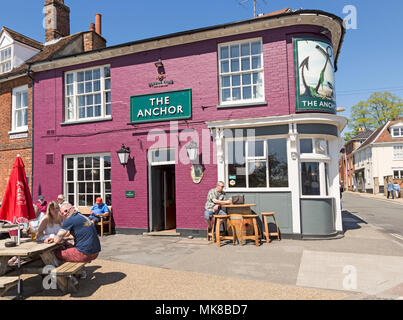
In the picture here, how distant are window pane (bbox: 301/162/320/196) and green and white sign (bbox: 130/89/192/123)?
397 cm

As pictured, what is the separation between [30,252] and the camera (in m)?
4.49

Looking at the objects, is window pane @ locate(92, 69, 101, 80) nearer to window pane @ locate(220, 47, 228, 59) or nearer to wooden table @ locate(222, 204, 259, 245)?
window pane @ locate(220, 47, 228, 59)

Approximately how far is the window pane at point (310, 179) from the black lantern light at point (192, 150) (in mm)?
3228

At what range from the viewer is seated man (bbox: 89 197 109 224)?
34.1 ft

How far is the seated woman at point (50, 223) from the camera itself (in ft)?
18.4

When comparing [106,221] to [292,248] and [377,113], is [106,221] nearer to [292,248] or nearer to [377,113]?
[292,248]

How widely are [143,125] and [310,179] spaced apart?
18.9 feet

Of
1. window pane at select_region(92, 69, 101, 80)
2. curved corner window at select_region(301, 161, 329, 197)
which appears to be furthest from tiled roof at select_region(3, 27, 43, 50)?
curved corner window at select_region(301, 161, 329, 197)

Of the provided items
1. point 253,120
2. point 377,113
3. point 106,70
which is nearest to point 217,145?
point 253,120

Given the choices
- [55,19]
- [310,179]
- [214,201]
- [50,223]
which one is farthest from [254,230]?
[55,19]

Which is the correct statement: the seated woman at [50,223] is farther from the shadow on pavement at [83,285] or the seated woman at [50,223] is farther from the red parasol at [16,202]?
the shadow on pavement at [83,285]

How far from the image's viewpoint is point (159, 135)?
34.2ft

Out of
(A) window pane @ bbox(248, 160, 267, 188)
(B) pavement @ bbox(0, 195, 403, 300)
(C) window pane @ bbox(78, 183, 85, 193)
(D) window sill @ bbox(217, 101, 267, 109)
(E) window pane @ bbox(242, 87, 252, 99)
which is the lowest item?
(B) pavement @ bbox(0, 195, 403, 300)

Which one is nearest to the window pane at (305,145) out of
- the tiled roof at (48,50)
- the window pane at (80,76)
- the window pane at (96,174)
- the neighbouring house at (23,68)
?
the window pane at (96,174)
